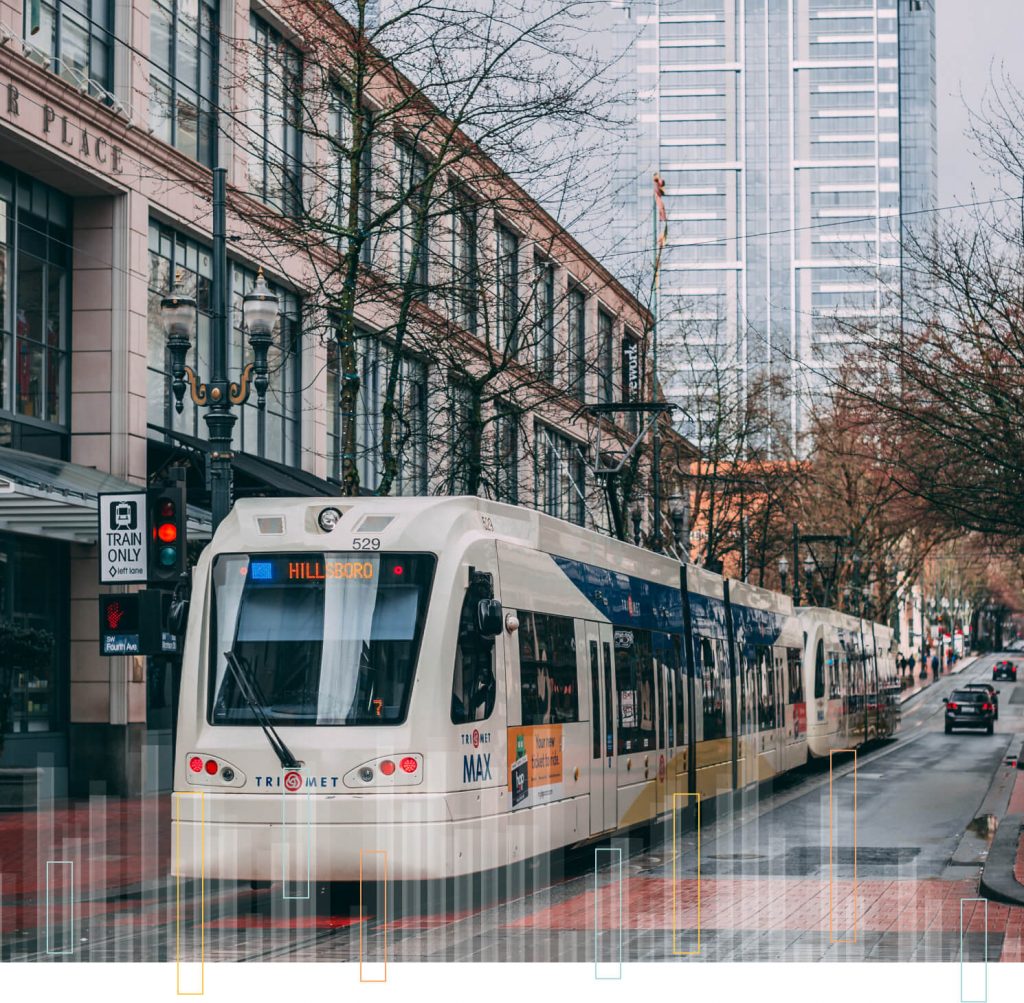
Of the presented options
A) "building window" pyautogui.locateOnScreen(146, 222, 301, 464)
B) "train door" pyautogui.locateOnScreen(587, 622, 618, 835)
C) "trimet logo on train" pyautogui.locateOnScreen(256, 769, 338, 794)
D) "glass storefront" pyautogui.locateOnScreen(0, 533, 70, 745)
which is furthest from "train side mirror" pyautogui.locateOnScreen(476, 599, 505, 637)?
"building window" pyautogui.locateOnScreen(146, 222, 301, 464)

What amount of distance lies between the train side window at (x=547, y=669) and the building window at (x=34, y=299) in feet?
42.5

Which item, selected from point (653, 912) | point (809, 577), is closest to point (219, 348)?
point (653, 912)

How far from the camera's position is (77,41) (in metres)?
26.7

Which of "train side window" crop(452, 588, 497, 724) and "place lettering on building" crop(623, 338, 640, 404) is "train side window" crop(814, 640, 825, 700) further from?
"train side window" crop(452, 588, 497, 724)

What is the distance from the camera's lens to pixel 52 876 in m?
16.4

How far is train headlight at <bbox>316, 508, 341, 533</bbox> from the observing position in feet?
44.7

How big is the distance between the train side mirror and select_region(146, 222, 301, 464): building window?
1360 centimetres

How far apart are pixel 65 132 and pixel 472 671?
51.4 ft

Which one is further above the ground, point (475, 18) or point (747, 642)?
point (475, 18)

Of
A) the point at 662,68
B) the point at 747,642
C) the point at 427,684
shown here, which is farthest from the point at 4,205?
the point at 662,68

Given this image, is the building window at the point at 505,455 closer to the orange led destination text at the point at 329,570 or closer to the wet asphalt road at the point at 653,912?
the wet asphalt road at the point at 653,912
